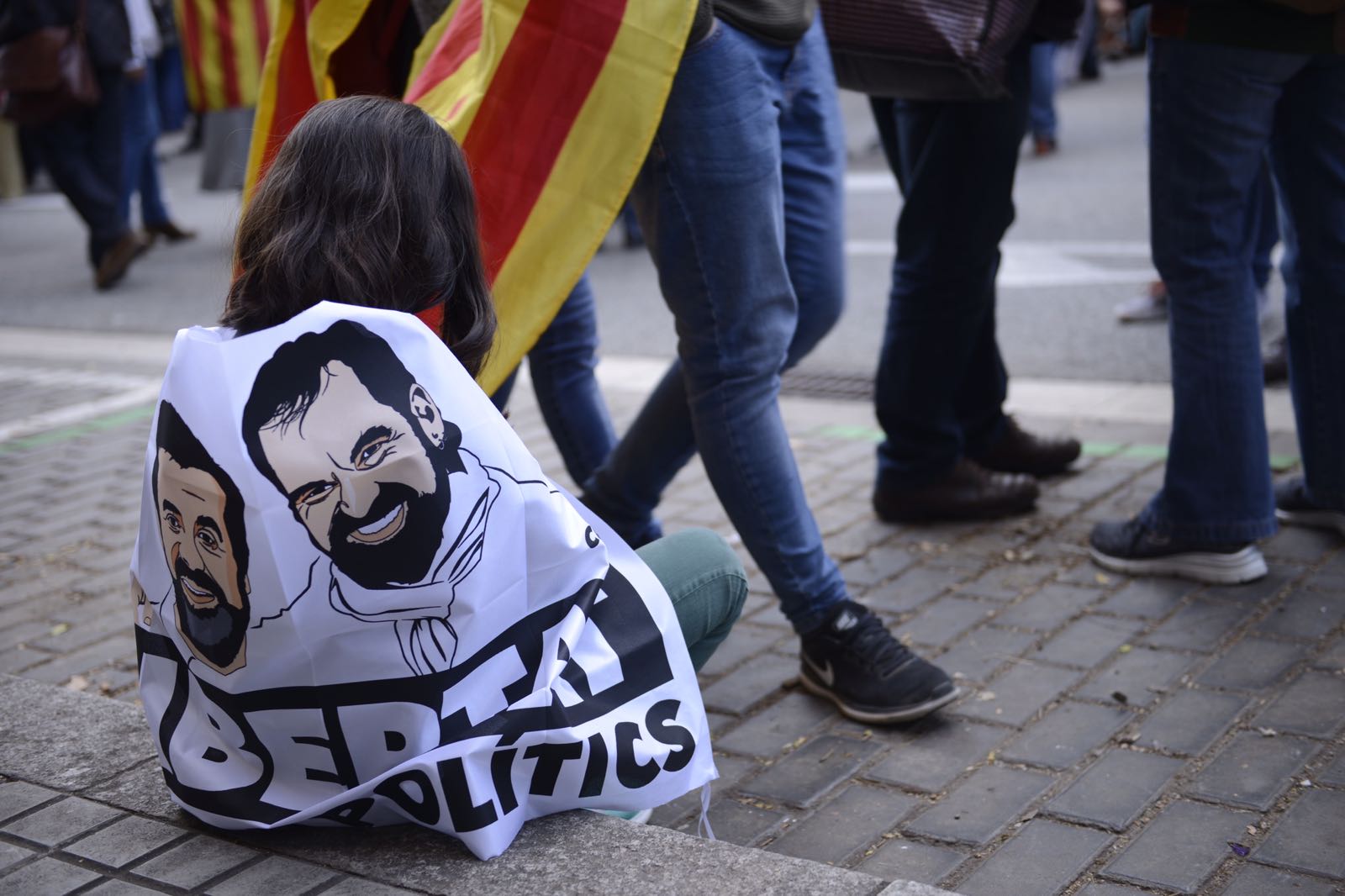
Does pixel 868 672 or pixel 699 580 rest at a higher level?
pixel 699 580

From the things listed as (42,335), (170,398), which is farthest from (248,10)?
(170,398)

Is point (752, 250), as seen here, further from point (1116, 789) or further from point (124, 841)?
point (124, 841)

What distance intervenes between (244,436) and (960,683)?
152cm

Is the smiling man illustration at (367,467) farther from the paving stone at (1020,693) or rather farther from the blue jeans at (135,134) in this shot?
the blue jeans at (135,134)

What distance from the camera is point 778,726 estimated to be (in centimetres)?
272

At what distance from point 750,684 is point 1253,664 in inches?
36.4

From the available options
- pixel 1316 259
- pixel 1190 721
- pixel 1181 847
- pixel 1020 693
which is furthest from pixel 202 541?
pixel 1316 259

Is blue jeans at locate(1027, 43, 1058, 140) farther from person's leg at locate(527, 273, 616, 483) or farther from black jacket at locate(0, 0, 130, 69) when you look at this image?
person's leg at locate(527, 273, 616, 483)

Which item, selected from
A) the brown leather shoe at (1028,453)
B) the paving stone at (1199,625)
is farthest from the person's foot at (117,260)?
the paving stone at (1199,625)

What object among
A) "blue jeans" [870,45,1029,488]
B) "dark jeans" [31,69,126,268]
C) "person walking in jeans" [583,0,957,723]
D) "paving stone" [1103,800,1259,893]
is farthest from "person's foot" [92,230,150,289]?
"paving stone" [1103,800,1259,893]

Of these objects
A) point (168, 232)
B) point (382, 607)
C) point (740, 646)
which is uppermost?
point (382, 607)

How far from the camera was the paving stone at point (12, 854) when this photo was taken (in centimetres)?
202

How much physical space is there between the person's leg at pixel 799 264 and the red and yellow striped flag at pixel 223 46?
18.3ft

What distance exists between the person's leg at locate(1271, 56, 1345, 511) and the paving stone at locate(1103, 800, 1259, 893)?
48.9 inches
